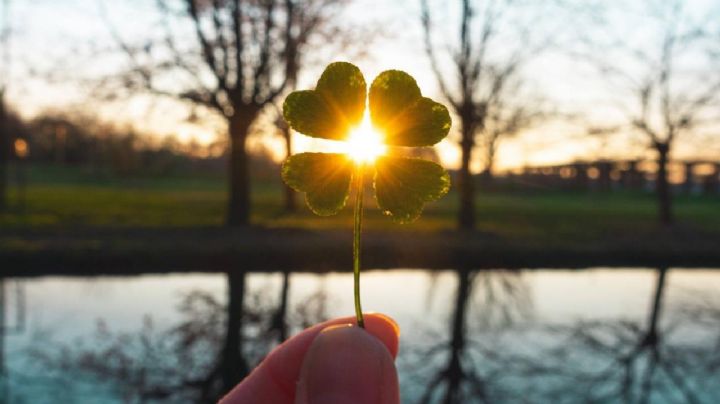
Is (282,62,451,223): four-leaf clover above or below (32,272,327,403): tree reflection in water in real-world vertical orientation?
above

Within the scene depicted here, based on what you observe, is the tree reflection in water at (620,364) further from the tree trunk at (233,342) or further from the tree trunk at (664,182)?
the tree trunk at (664,182)

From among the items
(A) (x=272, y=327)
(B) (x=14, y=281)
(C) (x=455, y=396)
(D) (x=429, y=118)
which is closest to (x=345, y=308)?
(A) (x=272, y=327)

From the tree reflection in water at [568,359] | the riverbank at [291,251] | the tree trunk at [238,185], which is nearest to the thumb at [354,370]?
the tree reflection in water at [568,359]

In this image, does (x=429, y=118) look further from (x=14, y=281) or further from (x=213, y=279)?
(x=14, y=281)

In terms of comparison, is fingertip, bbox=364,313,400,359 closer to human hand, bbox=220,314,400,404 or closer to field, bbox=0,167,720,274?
human hand, bbox=220,314,400,404

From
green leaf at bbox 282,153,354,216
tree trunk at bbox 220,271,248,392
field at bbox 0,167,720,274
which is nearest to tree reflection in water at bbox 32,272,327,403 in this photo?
tree trunk at bbox 220,271,248,392
